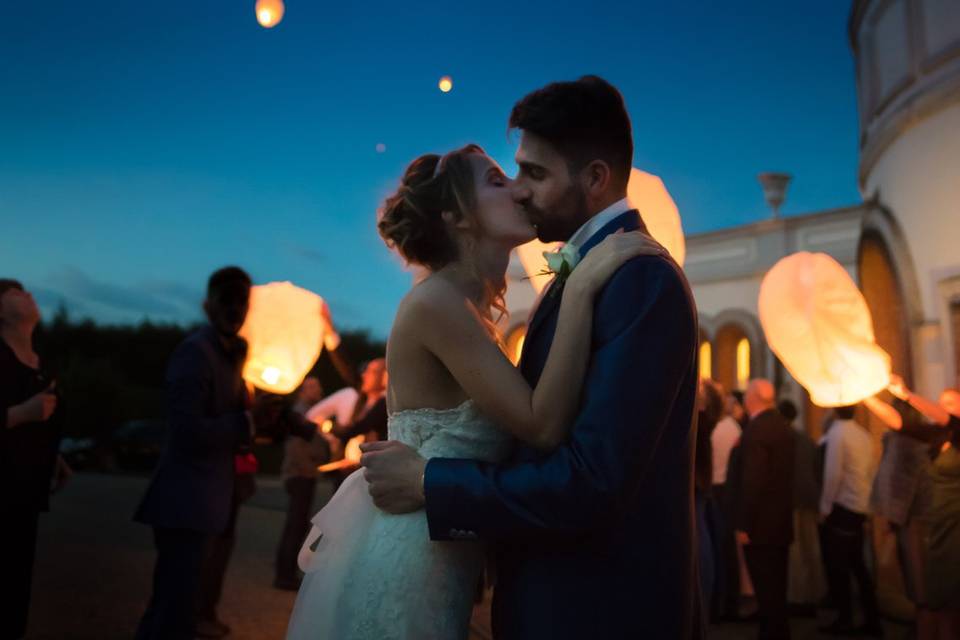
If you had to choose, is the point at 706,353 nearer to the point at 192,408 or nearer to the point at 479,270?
the point at 192,408

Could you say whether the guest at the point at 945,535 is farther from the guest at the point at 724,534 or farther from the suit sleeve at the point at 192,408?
the suit sleeve at the point at 192,408

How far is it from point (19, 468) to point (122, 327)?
3097cm

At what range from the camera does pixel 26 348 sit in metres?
4.55

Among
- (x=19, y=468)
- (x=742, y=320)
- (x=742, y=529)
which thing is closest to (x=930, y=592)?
(x=742, y=529)

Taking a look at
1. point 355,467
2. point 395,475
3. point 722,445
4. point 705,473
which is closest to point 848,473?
point 722,445

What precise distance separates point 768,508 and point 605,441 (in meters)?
5.26

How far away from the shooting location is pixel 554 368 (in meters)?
1.76

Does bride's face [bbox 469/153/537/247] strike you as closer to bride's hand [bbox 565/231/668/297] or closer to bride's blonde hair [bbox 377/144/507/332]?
bride's blonde hair [bbox 377/144/507/332]

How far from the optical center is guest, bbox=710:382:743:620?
7.79 meters

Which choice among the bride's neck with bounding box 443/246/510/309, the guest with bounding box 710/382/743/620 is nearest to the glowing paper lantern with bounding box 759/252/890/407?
the bride's neck with bounding box 443/246/510/309

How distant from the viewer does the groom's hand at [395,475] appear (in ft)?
6.32

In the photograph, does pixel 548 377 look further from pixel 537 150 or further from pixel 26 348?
pixel 26 348

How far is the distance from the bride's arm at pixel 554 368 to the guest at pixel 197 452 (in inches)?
94.5

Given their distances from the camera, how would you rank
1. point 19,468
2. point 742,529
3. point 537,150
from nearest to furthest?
point 537,150, point 19,468, point 742,529
